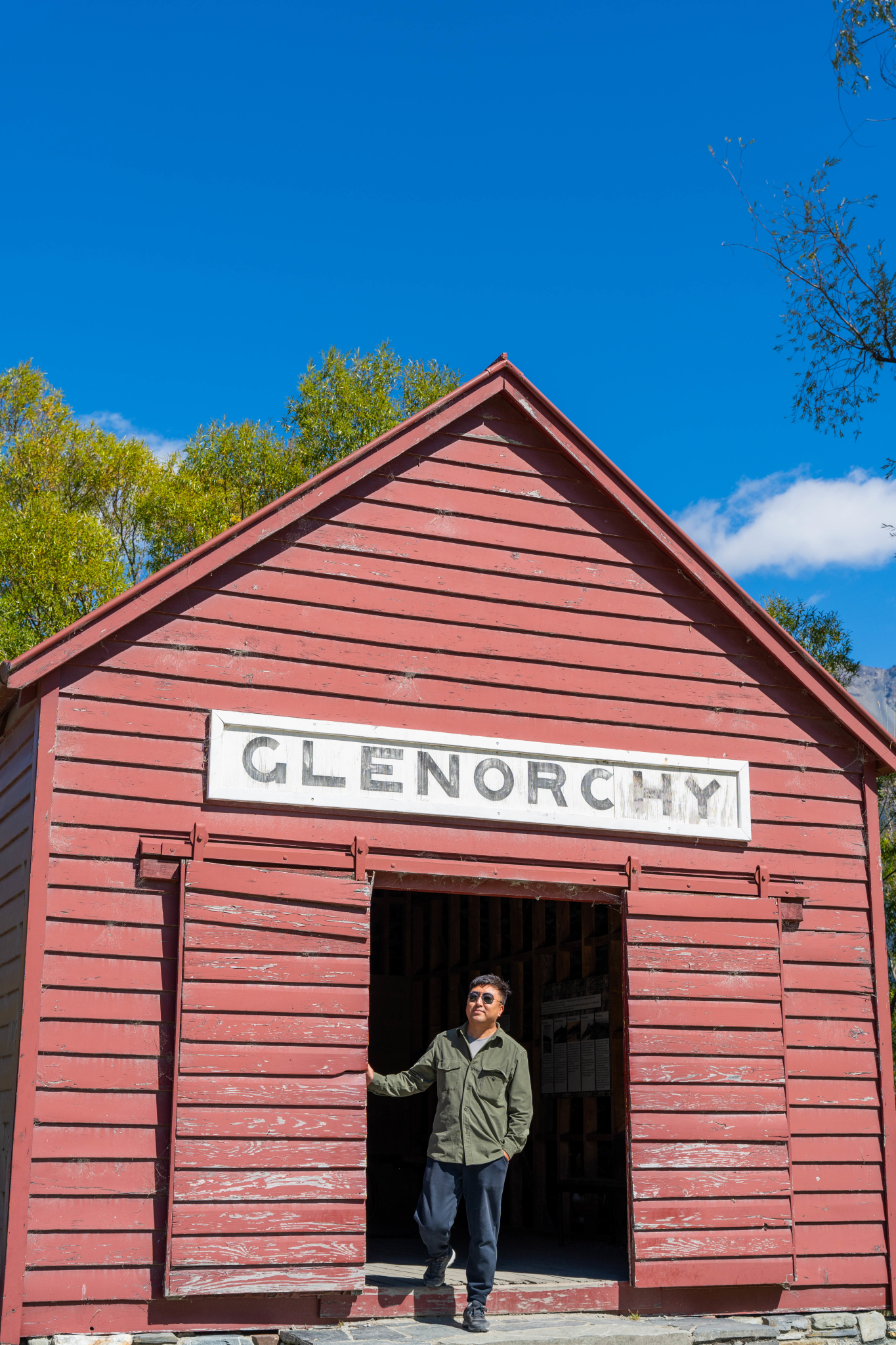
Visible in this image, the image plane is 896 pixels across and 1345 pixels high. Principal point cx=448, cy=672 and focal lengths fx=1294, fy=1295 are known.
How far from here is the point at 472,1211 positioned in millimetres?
→ 7633

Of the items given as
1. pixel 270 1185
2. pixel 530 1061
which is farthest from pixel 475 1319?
pixel 530 1061

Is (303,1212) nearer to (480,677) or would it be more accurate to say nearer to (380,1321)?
(380,1321)

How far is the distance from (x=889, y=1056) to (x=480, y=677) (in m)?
3.97

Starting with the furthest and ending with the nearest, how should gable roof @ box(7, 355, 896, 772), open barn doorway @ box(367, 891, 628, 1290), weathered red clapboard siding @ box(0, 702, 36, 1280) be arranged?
Result: open barn doorway @ box(367, 891, 628, 1290) → gable roof @ box(7, 355, 896, 772) → weathered red clapboard siding @ box(0, 702, 36, 1280)

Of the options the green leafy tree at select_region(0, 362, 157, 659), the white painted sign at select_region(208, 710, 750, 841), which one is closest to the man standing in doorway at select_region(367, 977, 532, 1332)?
the white painted sign at select_region(208, 710, 750, 841)

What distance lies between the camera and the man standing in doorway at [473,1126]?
7578 mm

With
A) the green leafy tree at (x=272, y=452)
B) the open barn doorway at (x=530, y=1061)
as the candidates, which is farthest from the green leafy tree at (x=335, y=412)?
the open barn doorway at (x=530, y=1061)

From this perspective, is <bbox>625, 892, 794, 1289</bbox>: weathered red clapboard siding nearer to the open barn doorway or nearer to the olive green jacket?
the open barn doorway

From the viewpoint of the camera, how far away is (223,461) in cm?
Result: 3278

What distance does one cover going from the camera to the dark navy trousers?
7.49 m

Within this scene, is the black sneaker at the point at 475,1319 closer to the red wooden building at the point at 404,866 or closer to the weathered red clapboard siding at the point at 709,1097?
the red wooden building at the point at 404,866

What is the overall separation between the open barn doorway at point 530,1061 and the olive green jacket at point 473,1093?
1.18 m

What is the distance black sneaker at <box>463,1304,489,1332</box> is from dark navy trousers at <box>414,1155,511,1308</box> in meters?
0.03

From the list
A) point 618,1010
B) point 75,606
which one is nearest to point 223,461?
point 75,606
